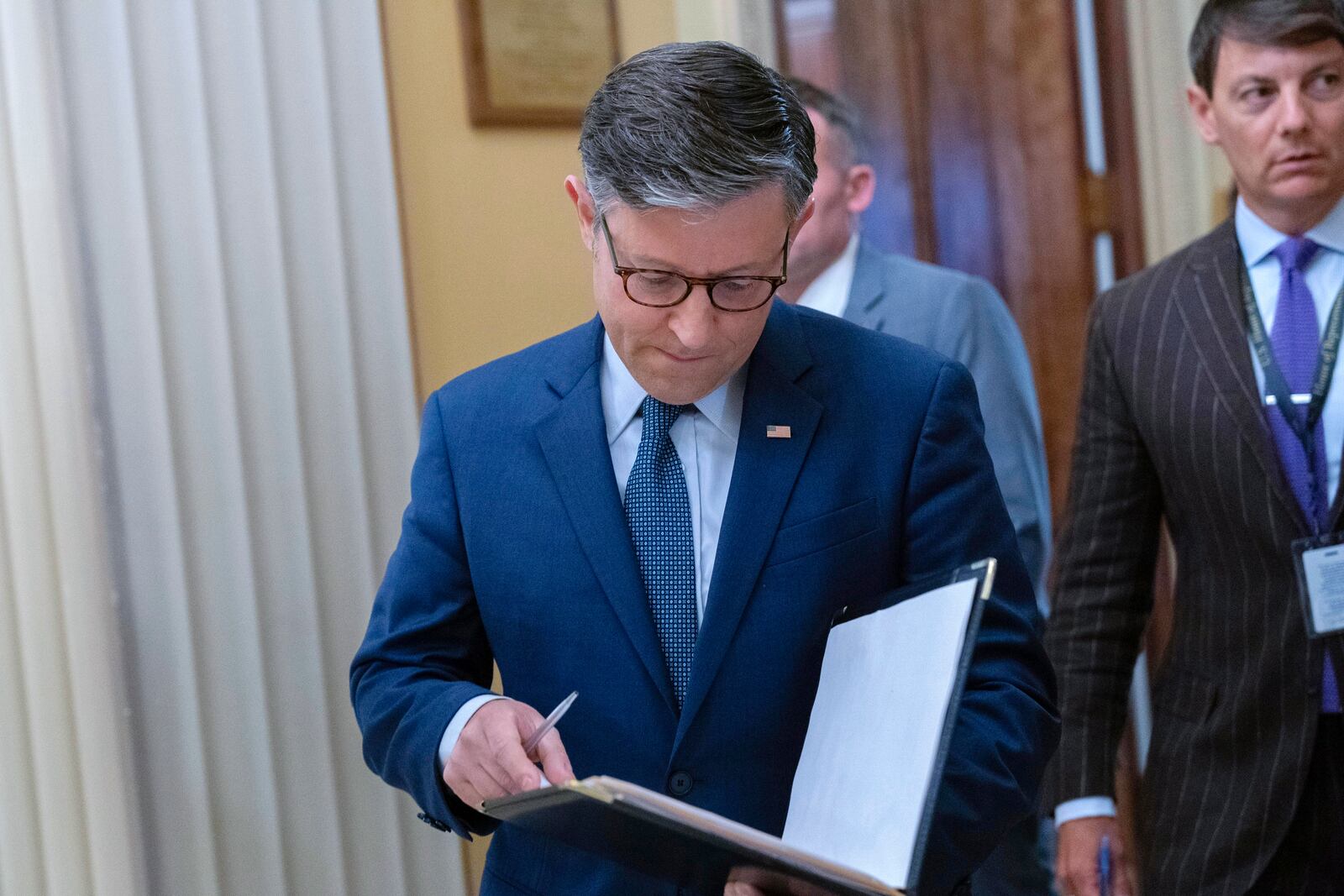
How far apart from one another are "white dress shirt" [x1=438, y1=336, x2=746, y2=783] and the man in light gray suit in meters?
1.40

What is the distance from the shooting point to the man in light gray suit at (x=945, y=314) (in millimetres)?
2988

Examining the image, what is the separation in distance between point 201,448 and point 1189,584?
5.64 feet

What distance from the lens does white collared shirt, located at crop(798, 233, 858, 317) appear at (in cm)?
325

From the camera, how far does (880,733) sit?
4.30 feet

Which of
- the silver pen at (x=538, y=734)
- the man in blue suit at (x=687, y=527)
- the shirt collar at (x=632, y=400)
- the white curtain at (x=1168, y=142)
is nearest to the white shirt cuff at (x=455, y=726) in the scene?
the man in blue suit at (x=687, y=527)

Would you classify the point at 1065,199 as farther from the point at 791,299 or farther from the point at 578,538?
the point at 578,538

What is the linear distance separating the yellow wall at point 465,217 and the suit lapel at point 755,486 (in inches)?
55.0

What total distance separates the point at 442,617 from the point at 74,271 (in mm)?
1183

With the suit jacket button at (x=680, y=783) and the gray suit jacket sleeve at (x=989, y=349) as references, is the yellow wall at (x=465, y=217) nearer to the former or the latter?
the gray suit jacket sleeve at (x=989, y=349)

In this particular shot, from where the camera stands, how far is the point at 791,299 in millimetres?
3338

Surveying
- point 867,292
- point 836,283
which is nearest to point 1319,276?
point 867,292

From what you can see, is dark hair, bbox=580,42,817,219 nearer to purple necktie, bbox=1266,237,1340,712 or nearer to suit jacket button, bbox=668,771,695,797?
suit jacket button, bbox=668,771,695,797

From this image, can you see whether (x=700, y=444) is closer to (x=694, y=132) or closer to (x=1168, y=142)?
(x=694, y=132)

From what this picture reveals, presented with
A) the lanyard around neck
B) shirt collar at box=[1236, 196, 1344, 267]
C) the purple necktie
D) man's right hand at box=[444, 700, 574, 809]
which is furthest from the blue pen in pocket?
man's right hand at box=[444, 700, 574, 809]
